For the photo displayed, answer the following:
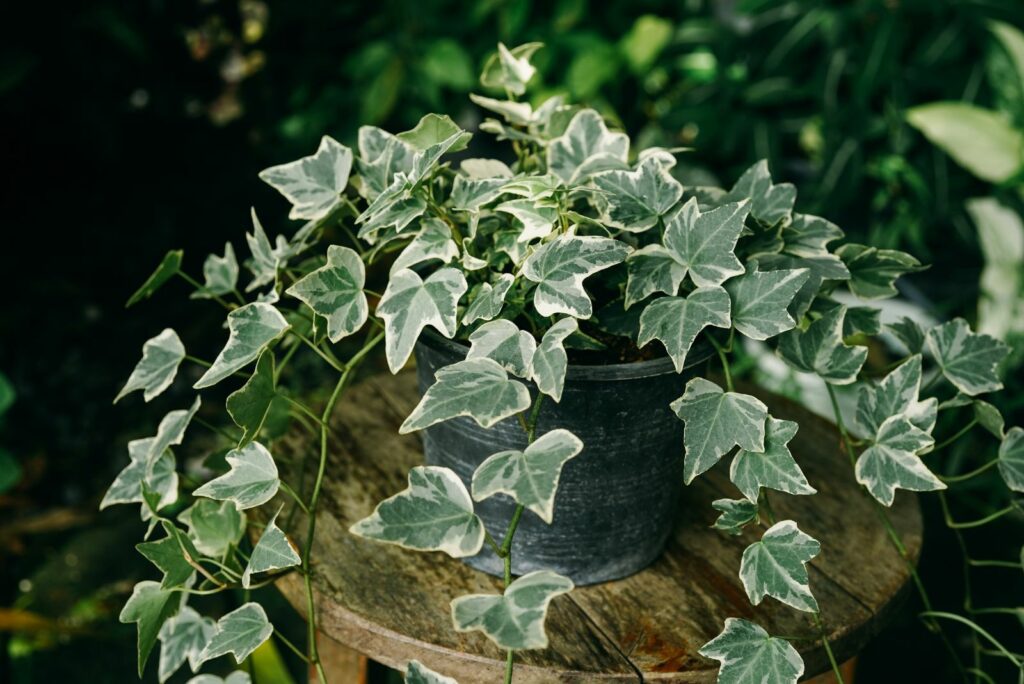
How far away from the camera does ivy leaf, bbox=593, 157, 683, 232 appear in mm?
700

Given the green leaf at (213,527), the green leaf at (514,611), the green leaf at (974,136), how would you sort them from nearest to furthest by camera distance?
the green leaf at (514,611) → the green leaf at (213,527) → the green leaf at (974,136)

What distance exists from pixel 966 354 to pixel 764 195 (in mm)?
225

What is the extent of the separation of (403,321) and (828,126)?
147 centimetres

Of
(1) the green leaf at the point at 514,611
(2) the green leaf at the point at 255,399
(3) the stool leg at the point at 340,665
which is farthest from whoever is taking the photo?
(3) the stool leg at the point at 340,665

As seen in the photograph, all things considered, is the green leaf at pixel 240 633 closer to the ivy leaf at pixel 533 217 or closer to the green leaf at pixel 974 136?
the ivy leaf at pixel 533 217

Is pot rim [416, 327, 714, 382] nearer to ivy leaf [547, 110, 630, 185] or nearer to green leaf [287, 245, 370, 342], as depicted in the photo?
green leaf [287, 245, 370, 342]

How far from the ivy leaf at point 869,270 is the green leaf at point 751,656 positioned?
0.32m

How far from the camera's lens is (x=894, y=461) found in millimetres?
702

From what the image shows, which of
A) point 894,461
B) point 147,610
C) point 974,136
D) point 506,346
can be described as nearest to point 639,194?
point 506,346

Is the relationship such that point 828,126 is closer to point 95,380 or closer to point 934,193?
point 934,193

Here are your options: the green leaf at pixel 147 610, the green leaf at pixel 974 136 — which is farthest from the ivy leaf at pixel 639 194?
the green leaf at pixel 974 136

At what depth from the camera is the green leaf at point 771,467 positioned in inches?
25.0

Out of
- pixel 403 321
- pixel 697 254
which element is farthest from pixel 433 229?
pixel 697 254

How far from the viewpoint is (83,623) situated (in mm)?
1704
